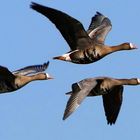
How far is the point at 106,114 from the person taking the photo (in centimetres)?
3145

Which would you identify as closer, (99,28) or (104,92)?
(104,92)

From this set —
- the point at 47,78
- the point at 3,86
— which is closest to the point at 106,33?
the point at 47,78

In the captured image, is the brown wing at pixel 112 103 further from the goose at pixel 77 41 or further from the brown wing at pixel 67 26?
the brown wing at pixel 67 26

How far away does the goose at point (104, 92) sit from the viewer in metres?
27.4

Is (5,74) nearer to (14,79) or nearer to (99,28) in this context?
(14,79)

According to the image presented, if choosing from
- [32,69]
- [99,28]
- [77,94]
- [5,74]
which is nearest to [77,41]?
[5,74]

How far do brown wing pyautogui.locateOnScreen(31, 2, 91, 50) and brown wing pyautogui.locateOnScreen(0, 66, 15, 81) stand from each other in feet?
6.95

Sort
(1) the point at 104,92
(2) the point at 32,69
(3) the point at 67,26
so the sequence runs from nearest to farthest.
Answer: (3) the point at 67,26, (1) the point at 104,92, (2) the point at 32,69

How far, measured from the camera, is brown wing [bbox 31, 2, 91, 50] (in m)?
28.8

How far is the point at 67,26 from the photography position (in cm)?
2941

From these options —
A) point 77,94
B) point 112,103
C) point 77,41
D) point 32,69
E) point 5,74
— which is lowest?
point 112,103

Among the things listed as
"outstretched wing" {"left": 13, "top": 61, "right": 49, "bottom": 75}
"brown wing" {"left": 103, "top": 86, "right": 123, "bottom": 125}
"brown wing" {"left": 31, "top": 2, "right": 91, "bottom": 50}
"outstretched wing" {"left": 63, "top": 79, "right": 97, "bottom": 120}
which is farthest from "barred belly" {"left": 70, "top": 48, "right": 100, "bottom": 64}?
"outstretched wing" {"left": 13, "top": 61, "right": 49, "bottom": 75}

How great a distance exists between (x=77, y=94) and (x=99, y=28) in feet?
22.0

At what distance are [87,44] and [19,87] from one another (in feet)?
8.60
